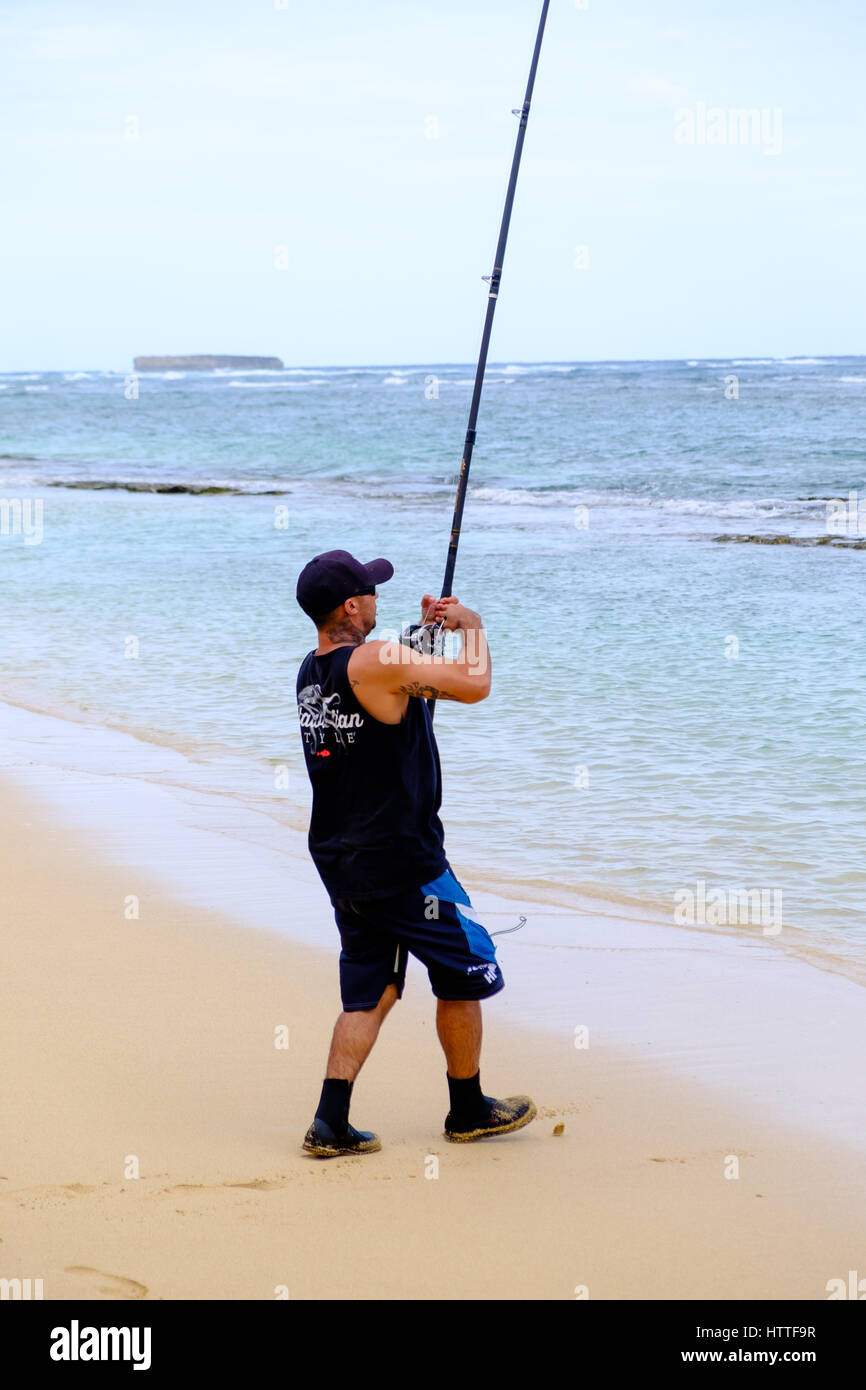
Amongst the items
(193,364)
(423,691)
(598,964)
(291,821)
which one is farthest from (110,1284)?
(193,364)

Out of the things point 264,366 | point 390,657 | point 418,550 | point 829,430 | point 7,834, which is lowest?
point 7,834

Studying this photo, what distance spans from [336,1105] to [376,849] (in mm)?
608

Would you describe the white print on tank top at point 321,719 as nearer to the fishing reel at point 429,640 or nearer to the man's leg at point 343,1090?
the fishing reel at point 429,640

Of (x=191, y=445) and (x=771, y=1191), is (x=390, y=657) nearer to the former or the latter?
(x=771, y=1191)

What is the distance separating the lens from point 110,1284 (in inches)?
107

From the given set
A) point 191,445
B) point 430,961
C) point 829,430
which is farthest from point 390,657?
point 191,445

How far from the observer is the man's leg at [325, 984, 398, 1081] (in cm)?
340

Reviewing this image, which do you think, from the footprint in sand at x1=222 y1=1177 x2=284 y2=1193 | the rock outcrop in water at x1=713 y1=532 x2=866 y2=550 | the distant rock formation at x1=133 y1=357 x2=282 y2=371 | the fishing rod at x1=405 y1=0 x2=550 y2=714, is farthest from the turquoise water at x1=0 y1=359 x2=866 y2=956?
the distant rock formation at x1=133 y1=357 x2=282 y2=371

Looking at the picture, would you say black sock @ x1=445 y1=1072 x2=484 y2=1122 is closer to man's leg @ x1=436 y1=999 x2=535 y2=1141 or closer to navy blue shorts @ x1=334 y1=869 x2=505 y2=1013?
man's leg @ x1=436 y1=999 x2=535 y2=1141

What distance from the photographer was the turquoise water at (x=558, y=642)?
6.07m

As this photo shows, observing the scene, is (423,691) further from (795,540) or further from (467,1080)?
(795,540)

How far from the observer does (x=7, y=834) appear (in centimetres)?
597

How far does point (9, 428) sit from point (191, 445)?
12.1 metres

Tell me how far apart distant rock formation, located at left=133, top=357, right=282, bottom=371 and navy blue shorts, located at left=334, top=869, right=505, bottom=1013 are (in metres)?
167
